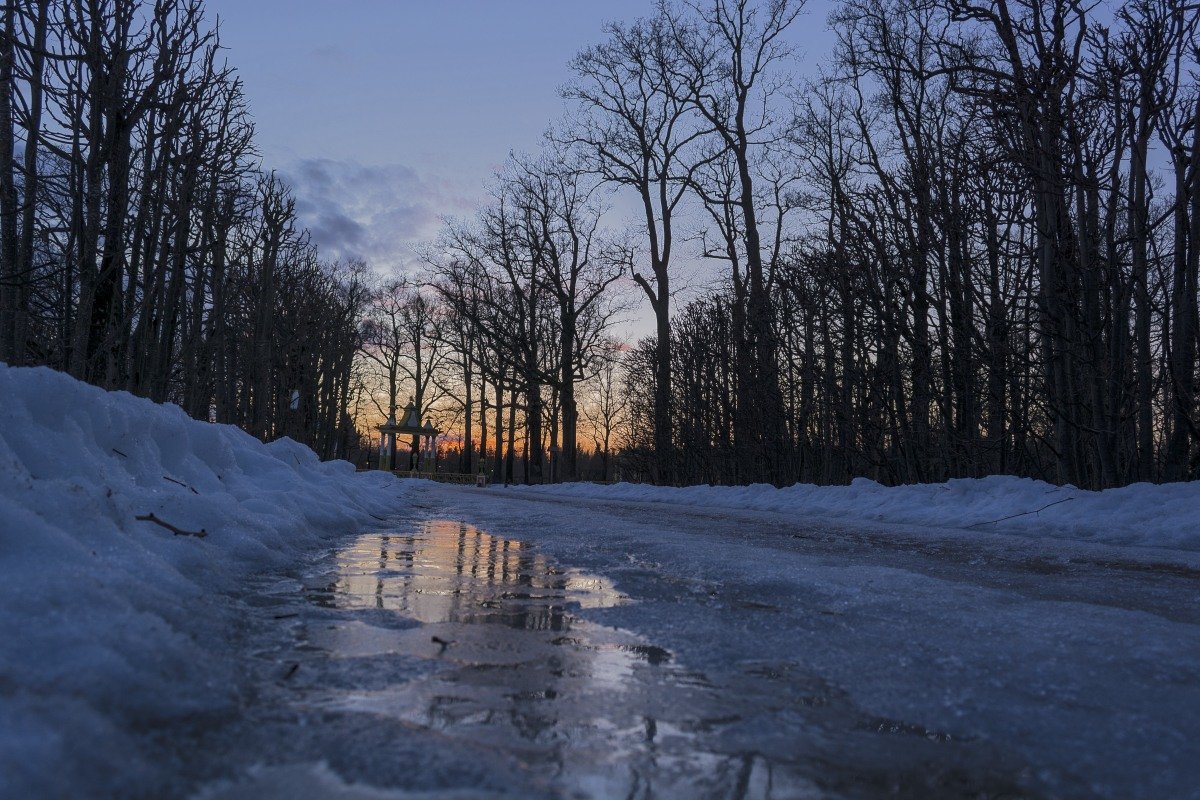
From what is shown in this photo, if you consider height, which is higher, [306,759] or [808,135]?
[808,135]

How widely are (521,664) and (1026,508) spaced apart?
6.33m

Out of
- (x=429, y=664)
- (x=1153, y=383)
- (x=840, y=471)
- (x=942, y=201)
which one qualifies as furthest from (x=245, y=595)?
(x=840, y=471)

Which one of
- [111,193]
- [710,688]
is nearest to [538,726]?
[710,688]

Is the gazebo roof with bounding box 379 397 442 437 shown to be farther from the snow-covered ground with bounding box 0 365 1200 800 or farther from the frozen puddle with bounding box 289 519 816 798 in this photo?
the frozen puddle with bounding box 289 519 816 798

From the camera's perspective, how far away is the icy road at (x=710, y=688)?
111 centimetres

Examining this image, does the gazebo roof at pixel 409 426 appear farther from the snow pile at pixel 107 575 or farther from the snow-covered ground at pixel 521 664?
the snow-covered ground at pixel 521 664

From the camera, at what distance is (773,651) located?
1.89 m

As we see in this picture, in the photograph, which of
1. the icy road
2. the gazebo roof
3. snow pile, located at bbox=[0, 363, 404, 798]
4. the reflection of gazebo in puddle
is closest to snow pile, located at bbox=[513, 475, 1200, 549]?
the icy road

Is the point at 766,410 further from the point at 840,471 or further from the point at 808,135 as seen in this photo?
the point at 808,135

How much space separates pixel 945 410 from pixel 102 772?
10018 millimetres

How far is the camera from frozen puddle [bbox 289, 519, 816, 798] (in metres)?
1.12

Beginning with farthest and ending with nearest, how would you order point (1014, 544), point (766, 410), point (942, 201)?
point (766, 410) → point (942, 201) → point (1014, 544)

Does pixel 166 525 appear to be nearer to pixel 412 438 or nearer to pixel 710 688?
pixel 710 688

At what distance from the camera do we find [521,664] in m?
1.72
